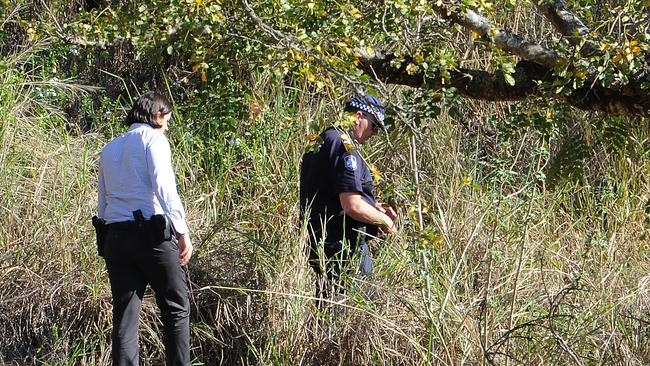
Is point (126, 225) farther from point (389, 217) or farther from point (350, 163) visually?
point (389, 217)

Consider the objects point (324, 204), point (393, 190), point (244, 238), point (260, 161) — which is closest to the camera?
point (393, 190)

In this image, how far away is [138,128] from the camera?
4926 mm

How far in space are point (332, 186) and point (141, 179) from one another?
1.01 meters

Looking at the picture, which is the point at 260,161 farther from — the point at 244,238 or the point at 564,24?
the point at 564,24

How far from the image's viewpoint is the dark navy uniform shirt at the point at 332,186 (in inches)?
205

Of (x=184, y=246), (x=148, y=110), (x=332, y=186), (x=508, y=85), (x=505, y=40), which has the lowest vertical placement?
(x=184, y=246)

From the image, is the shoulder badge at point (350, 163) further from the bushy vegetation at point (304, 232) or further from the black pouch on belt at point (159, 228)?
the black pouch on belt at point (159, 228)

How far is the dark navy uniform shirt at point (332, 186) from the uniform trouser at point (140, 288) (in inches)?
29.5

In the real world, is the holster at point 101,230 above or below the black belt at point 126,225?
below

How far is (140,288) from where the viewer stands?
505 cm

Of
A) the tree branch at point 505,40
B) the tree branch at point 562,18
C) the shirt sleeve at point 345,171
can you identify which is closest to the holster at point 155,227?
the shirt sleeve at point 345,171

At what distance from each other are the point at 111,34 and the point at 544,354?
2341mm

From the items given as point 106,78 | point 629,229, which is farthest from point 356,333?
point 106,78

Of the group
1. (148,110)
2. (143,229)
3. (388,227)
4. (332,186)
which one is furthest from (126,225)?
(388,227)
